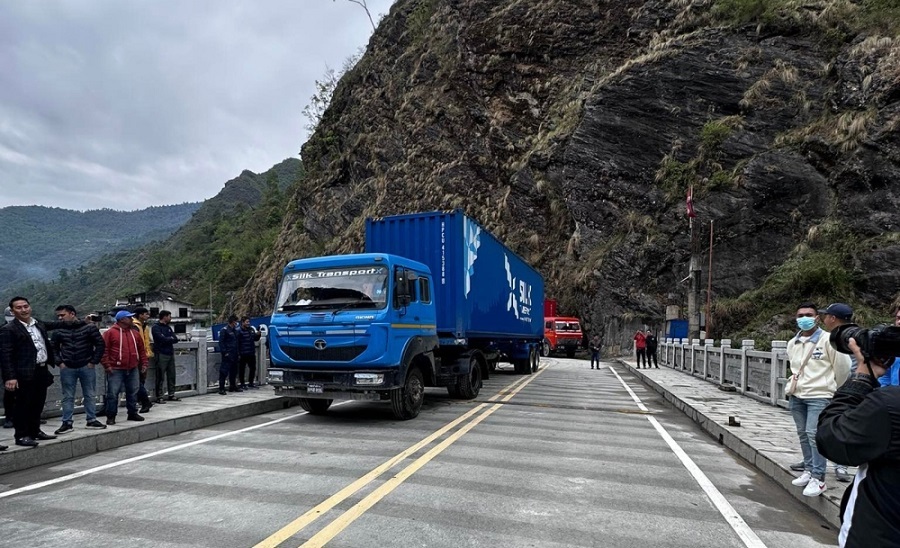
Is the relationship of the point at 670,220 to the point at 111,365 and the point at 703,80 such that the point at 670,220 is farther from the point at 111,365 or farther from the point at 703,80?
the point at 111,365

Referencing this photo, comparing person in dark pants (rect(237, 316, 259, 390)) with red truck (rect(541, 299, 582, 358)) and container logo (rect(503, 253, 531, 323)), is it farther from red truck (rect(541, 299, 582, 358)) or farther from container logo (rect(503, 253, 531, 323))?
red truck (rect(541, 299, 582, 358))

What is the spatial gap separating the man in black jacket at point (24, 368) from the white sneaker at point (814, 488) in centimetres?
836

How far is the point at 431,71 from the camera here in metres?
46.6

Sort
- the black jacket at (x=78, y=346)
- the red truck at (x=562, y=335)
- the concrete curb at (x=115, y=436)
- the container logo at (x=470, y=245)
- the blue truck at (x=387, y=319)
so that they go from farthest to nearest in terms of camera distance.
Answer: the red truck at (x=562, y=335)
the container logo at (x=470, y=245)
the blue truck at (x=387, y=319)
the black jacket at (x=78, y=346)
the concrete curb at (x=115, y=436)

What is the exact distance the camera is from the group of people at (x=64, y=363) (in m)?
6.48

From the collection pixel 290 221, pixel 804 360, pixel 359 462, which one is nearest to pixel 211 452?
pixel 359 462

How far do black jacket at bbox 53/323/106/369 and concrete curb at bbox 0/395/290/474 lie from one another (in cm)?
96

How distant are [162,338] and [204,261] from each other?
100610mm

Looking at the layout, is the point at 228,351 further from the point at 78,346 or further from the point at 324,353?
the point at 78,346

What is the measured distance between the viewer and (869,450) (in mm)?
2119

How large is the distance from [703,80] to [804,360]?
32.4 m

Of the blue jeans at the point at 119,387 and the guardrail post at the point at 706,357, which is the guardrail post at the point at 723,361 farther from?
the blue jeans at the point at 119,387

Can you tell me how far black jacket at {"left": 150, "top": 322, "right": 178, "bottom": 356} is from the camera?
9914mm

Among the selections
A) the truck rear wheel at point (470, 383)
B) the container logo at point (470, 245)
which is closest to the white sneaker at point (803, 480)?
the truck rear wheel at point (470, 383)
